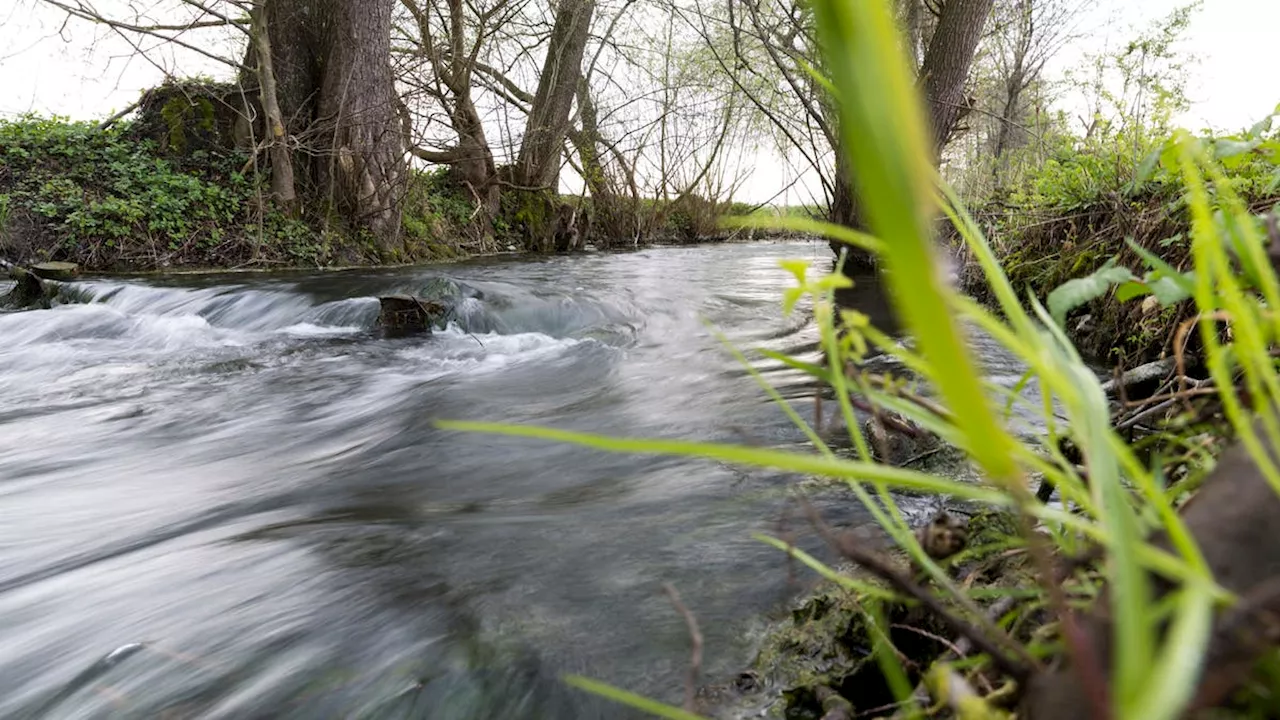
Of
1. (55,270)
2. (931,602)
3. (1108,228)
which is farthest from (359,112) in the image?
(931,602)

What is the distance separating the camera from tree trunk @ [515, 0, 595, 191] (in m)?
14.4

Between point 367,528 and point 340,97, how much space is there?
972 centimetres

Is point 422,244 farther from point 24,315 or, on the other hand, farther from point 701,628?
point 701,628

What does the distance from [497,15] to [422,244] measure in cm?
503

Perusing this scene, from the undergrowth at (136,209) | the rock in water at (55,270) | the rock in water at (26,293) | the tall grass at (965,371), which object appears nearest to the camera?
the tall grass at (965,371)

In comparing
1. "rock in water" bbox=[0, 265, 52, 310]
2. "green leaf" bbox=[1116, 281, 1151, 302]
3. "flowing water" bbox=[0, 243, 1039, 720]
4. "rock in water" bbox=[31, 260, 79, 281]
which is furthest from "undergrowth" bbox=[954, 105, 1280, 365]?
"rock in water" bbox=[31, 260, 79, 281]

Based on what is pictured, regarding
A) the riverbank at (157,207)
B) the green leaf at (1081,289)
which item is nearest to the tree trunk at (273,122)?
the riverbank at (157,207)

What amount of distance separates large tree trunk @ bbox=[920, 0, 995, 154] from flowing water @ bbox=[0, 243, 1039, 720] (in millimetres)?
4156

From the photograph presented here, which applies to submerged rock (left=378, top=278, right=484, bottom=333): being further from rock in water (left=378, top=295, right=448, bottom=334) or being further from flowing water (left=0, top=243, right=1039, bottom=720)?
flowing water (left=0, top=243, right=1039, bottom=720)

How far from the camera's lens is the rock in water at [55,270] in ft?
27.4

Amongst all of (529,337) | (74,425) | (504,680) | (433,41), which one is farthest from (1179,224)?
(433,41)

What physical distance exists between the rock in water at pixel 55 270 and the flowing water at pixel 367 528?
304 cm

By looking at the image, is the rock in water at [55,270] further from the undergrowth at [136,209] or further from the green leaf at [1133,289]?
the green leaf at [1133,289]

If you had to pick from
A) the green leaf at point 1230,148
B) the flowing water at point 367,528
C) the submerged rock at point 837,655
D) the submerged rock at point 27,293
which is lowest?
the flowing water at point 367,528
